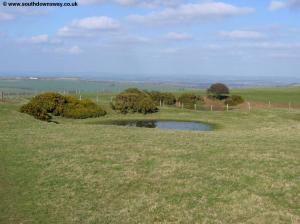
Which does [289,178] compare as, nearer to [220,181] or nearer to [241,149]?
[220,181]

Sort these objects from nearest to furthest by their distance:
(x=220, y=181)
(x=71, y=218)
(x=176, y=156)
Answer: (x=71, y=218) → (x=220, y=181) → (x=176, y=156)

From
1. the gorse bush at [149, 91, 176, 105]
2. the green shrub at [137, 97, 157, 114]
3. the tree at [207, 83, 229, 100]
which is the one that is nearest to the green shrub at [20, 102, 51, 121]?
the green shrub at [137, 97, 157, 114]

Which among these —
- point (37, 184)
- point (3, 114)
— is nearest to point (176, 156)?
point (37, 184)

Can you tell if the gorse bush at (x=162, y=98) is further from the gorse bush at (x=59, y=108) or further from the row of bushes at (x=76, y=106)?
the gorse bush at (x=59, y=108)

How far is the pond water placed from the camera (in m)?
Result: 39.3

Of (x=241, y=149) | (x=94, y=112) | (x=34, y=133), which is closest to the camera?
(x=241, y=149)

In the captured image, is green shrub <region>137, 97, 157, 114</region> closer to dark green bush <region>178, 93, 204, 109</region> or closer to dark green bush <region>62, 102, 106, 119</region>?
dark green bush <region>62, 102, 106, 119</region>

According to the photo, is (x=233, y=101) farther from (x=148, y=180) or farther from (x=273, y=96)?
(x=148, y=180)

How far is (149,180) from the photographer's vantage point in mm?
15188

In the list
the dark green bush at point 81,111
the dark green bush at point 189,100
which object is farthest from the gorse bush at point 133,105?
the dark green bush at point 189,100

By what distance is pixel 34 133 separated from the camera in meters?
27.5

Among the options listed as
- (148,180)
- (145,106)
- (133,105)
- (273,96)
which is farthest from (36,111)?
(273,96)

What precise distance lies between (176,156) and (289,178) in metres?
5.29

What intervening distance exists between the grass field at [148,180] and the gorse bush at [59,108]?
20410 mm
